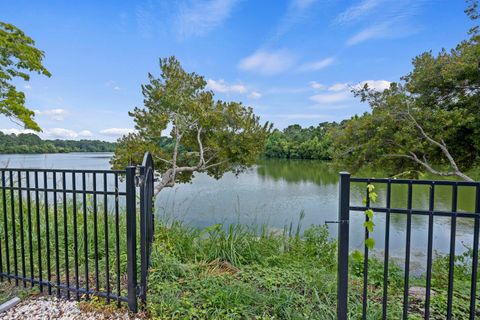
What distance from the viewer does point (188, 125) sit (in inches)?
353

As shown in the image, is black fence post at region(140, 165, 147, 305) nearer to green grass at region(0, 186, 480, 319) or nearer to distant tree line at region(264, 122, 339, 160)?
green grass at region(0, 186, 480, 319)

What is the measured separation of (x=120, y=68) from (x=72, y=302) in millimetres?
8450

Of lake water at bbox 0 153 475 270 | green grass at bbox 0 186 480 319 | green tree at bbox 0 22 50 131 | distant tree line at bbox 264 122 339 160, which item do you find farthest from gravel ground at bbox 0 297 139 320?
distant tree line at bbox 264 122 339 160

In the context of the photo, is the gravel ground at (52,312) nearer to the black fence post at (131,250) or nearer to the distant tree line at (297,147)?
the black fence post at (131,250)

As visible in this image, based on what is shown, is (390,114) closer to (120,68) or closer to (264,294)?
(264,294)

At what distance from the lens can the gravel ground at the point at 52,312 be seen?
72.6 inches

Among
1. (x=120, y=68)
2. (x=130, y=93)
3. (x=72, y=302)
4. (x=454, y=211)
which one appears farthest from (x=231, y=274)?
(x=130, y=93)

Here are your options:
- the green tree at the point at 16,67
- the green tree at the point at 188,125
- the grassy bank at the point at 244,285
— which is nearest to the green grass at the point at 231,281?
the grassy bank at the point at 244,285

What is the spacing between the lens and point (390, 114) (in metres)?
6.30

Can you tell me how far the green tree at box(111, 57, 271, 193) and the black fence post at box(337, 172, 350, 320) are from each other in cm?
735

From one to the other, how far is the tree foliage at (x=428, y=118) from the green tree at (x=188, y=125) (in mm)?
3417

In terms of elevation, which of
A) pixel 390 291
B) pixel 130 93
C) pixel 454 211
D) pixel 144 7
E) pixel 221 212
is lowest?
pixel 221 212

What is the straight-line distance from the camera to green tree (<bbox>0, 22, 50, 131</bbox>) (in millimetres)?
5379

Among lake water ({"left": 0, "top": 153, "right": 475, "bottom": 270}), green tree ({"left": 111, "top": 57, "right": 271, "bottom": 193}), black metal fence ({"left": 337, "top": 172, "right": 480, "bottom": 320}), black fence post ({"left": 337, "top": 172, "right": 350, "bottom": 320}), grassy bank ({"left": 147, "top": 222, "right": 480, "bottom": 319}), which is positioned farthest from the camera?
green tree ({"left": 111, "top": 57, "right": 271, "bottom": 193})
